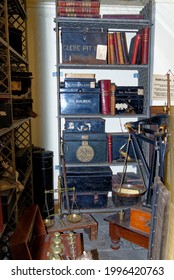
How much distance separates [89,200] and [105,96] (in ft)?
3.62

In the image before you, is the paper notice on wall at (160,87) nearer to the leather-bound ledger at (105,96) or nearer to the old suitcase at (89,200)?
the leather-bound ledger at (105,96)

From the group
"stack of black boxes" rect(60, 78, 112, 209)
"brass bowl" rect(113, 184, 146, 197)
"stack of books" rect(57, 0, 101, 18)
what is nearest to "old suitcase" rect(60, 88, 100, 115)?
"stack of black boxes" rect(60, 78, 112, 209)

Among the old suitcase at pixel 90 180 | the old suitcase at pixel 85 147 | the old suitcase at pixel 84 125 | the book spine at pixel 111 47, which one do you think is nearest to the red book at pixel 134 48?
the book spine at pixel 111 47

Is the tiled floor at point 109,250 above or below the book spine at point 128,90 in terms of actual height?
below

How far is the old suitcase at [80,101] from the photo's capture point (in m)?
2.45

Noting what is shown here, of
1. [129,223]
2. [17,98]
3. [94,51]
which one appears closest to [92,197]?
[129,223]

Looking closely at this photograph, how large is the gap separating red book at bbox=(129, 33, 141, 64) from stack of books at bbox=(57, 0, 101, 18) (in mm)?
474

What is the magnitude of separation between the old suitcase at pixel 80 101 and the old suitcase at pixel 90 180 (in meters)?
0.63

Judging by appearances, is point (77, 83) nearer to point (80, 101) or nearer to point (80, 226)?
point (80, 101)

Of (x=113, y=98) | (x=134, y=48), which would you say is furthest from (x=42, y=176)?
(x=134, y=48)

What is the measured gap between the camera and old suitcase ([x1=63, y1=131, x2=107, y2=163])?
2.47m

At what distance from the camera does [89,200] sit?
8.25 feet
